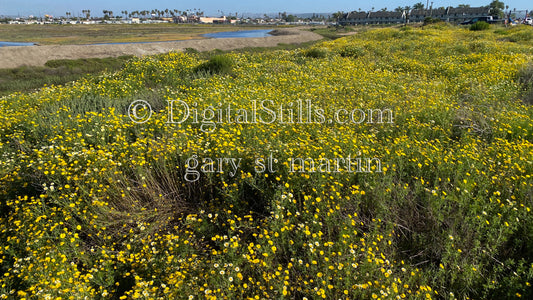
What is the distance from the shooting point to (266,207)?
10.6 ft

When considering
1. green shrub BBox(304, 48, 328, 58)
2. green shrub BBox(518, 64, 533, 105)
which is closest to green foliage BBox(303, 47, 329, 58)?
green shrub BBox(304, 48, 328, 58)

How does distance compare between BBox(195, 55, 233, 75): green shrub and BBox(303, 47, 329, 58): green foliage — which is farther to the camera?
BBox(303, 47, 329, 58): green foliage

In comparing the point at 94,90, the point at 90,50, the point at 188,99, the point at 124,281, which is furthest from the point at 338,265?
the point at 90,50

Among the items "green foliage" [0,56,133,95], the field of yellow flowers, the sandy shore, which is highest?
the field of yellow flowers

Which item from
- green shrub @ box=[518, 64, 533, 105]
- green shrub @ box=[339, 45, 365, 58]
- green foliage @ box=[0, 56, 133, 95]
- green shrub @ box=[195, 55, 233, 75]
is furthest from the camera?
green foliage @ box=[0, 56, 133, 95]

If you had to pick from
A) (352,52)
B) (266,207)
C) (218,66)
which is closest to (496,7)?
(352,52)

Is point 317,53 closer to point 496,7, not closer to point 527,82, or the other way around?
point 527,82

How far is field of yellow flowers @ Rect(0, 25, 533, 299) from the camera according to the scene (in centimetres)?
268

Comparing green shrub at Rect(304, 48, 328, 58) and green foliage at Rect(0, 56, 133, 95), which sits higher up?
green shrub at Rect(304, 48, 328, 58)

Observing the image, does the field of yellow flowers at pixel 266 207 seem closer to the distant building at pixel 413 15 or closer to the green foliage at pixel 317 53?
the green foliage at pixel 317 53


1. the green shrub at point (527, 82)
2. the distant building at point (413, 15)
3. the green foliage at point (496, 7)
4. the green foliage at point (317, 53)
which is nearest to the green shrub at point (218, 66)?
the green foliage at point (317, 53)

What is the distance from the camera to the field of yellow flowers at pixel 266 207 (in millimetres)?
2680

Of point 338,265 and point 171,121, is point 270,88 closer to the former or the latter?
point 171,121

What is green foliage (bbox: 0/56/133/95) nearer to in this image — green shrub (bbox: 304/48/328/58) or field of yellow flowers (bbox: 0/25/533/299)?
green shrub (bbox: 304/48/328/58)
